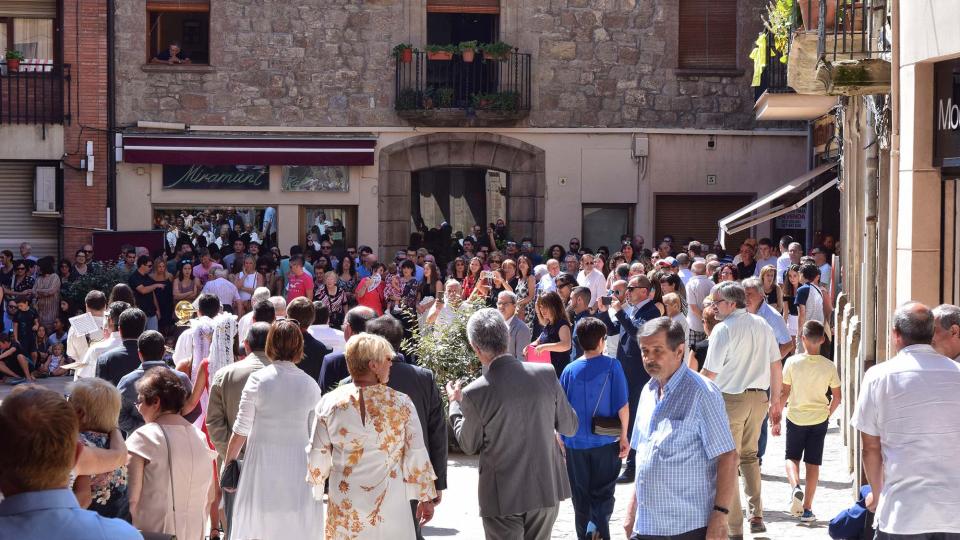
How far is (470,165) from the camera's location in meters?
23.7

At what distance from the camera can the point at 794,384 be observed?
32.3 feet

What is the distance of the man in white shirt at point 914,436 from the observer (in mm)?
5820

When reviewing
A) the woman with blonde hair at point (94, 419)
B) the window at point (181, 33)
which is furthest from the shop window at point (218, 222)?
the woman with blonde hair at point (94, 419)

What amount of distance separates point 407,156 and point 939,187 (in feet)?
50.5

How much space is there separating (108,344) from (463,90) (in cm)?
1495

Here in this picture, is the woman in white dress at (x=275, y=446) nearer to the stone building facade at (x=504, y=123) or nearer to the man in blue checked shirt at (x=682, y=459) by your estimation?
the man in blue checked shirt at (x=682, y=459)

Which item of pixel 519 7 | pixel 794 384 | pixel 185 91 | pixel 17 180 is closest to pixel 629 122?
pixel 519 7

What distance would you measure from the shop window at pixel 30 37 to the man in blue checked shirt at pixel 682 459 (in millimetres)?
20116

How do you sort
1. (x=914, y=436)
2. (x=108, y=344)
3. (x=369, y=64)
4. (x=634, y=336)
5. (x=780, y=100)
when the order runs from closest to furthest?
1. (x=914, y=436)
2. (x=108, y=344)
3. (x=634, y=336)
4. (x=780, y=100)
5. (x=369, y=64)

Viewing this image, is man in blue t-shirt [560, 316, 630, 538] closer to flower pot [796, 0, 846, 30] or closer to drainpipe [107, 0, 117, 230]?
flower pot [796, 0, 846, 30]

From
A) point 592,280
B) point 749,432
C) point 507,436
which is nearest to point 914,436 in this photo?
point 507,436

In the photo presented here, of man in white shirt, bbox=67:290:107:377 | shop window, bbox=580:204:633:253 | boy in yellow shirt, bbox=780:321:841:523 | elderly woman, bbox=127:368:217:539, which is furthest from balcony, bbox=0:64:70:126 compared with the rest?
elderly woman, bbox=127:368:217:539

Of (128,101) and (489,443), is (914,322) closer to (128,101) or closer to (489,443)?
(489,443)

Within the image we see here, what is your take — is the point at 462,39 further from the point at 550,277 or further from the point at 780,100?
the point at 550,277
